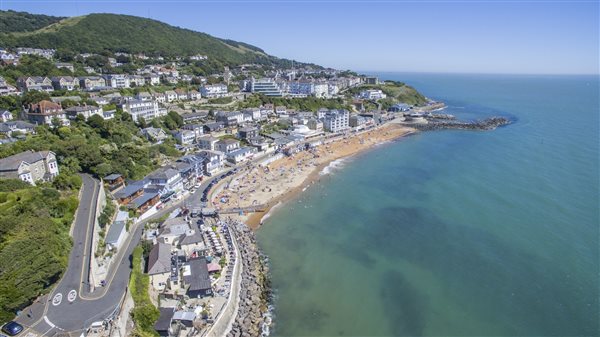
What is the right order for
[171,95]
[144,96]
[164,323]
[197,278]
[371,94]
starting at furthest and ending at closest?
[371,94]
[171,95]
[144,96]
[197,278]
[164,323]

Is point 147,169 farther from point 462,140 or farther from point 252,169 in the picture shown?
point 462,140

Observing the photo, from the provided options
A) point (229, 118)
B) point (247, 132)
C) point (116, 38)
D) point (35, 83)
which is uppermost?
point (116, 38)

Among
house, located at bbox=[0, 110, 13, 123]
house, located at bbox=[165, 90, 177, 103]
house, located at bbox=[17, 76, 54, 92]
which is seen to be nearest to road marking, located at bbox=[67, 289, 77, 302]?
house, located at bbox=[0, 110, 13, 123]

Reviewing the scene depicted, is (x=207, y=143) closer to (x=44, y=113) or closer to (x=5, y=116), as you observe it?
(x=44, y=113)

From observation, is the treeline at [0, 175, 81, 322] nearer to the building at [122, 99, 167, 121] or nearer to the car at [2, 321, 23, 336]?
the car at [2, 321, 23, 336]

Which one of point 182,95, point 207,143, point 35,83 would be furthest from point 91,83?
point 207,143

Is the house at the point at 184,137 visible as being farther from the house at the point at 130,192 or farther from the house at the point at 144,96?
the house at the point at 130,192

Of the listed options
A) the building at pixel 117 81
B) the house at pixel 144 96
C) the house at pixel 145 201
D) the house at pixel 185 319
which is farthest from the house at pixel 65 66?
the house at pixel 185 319
